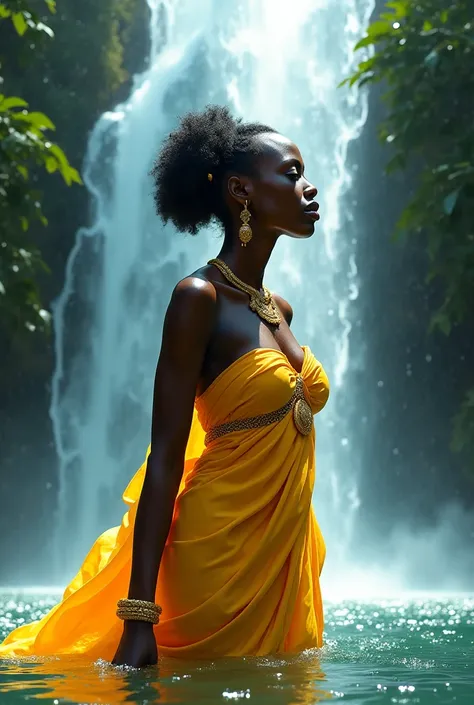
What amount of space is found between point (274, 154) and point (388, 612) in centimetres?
553

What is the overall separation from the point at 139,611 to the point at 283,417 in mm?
752

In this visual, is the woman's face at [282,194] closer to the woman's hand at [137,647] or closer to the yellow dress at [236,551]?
the yellow dress at [236,551]

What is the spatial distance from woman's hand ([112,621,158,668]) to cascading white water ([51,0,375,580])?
16581mm

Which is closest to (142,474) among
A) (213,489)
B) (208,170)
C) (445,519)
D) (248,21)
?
(213,489)

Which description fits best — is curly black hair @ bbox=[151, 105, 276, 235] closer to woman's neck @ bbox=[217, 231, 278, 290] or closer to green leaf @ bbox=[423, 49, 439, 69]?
woman's neck @ bbox=[217, 231, 278, 290]

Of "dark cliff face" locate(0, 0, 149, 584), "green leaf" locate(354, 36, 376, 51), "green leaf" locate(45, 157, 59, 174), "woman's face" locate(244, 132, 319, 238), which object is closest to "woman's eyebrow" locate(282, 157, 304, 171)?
"woman's face" locate(244, 132, 319, 238)

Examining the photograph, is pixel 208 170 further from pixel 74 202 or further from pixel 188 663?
pixel 74 202

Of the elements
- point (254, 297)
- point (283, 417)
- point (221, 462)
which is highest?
point (254, 297)

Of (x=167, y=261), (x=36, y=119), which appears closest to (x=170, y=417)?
(x=36, y=119)

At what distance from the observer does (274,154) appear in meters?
3.61

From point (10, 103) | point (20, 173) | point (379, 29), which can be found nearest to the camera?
point (10, 103)

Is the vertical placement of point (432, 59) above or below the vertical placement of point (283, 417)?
above

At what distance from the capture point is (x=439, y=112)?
555 inches

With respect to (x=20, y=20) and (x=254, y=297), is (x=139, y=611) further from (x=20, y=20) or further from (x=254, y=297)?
(x=20, y=20)
